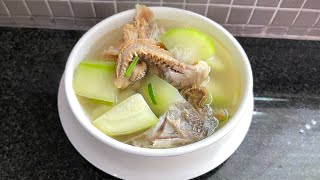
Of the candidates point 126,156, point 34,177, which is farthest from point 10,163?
point 126,156

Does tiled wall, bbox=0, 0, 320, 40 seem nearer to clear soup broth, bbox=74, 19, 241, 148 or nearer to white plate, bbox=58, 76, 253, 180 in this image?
clear soup broth, bbox=74, 19, 241, 148

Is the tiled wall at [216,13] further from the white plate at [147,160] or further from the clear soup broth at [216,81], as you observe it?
the white plate at [147,160]

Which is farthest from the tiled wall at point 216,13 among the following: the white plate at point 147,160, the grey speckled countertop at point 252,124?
the white plate at point 147,160

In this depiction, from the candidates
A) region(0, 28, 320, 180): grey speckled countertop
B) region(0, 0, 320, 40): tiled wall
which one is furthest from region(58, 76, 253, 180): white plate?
region(0, 0, 320, 40): tiled wall

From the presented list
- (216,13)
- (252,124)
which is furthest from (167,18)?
(252,124)

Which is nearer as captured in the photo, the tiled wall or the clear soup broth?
the clear soup broth

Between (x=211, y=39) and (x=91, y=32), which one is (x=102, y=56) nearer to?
(x=91, y=32)

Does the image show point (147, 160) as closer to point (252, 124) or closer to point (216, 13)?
point (252, 124)
